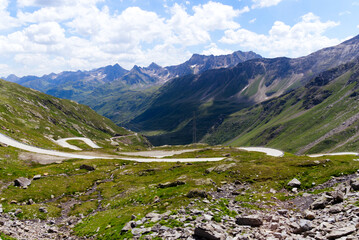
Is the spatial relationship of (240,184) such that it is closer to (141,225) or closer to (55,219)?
(141,225)

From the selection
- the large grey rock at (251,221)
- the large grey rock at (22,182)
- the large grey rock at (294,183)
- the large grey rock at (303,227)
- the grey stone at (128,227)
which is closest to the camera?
the large grey rock at (303,227)

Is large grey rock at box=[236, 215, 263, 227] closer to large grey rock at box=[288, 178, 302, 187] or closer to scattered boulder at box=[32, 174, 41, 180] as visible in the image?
large grey rock at box=[288, 178, 302, 187]

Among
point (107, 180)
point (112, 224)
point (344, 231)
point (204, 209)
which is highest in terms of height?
point (344, 231)

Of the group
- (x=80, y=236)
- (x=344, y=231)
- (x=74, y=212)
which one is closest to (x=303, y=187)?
(x=344, y=231)

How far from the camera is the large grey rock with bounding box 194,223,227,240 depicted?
1809 centimetres

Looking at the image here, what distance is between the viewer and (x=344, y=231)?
1494cm

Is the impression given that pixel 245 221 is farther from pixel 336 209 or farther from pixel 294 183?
pixel 294 183

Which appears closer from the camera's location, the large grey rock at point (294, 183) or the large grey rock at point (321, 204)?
the large grey rock at point (321, 204)

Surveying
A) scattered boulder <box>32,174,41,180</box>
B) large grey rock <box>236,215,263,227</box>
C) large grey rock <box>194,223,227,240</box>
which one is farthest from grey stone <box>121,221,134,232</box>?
scattered boulder <box>32,174,41,180</box>

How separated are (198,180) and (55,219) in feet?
78.7

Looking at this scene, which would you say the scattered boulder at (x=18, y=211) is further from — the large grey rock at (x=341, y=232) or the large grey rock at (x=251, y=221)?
the large grey rock at (x=341, y=232)

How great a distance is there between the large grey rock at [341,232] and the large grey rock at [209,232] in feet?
25.3

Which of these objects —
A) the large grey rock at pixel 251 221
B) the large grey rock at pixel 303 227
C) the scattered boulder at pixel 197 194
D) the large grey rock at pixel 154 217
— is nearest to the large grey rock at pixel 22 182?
the large grey rock at pixel 154 217

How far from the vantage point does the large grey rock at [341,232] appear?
14.7 meters
